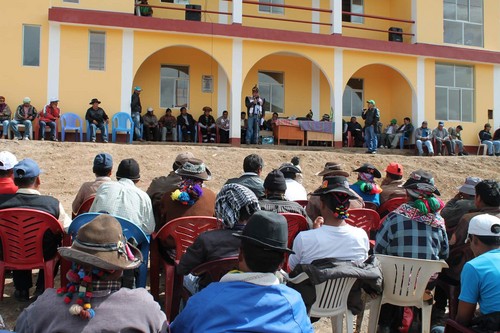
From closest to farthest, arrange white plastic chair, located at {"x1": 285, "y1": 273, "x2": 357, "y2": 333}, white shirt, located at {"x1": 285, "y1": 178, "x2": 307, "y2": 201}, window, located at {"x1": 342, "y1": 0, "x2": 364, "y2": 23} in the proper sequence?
1. white plastic chair, located at {"x1": 285, "y1": 273, "x2": 357, "y2": 333}
2. white shirt, located at {"x1": 285, "y1": 178, "x2": 307, "y2": 201}
3. window, located at {"x1": 342, "y1": 0, "x2": 364, "y2": 23}

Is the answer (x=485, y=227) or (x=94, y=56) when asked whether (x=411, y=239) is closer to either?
(x=485, y=227)

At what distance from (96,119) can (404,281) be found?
11957mm

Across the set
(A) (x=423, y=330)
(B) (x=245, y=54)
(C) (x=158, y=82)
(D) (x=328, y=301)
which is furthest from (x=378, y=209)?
(C) (x=158, y=82)

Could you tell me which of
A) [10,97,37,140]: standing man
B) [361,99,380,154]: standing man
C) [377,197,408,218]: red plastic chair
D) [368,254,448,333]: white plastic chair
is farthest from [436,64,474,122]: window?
[368,254,448,333]: white plastic chair

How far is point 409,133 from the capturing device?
17.6 m

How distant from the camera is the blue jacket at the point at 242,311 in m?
2.03

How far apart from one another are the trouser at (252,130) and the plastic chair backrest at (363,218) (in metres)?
11.2

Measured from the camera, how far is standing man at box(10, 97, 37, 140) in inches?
516

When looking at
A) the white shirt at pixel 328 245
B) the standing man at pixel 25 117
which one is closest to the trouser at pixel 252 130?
the standing man at pixel 25 117

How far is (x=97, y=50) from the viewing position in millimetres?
14977

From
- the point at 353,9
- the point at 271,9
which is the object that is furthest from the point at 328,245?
the point at 353,9

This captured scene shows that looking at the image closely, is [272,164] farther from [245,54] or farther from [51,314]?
[51,314]

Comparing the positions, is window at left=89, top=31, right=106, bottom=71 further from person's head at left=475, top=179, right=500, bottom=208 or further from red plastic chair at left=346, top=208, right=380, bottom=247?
person's head at left=475, top=179, right=500, bottom=208

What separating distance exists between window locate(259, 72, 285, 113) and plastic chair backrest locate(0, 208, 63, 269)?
567 inches
